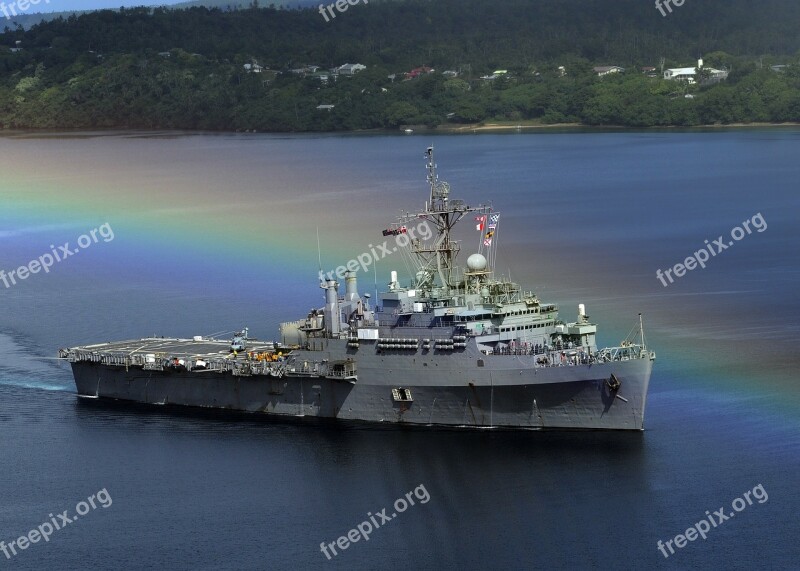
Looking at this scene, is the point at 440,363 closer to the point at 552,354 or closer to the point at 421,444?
the point at 421,444

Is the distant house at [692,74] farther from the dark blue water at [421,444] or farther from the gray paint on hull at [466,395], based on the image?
the gray paint on hull at [466,395]

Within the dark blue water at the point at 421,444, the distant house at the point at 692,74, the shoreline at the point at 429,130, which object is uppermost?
the distant house at the point at 692,74

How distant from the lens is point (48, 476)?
52.1 metres

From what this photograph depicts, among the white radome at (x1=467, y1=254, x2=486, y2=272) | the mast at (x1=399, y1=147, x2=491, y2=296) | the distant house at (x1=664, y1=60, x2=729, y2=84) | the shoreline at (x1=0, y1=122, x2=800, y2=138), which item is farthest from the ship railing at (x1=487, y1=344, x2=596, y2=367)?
the distant house at (x1=664, y1=60, x2=729, y2=84)

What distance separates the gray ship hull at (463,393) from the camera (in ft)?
171

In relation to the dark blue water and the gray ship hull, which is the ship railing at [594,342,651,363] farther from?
the dark blue water

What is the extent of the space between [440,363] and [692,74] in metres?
148

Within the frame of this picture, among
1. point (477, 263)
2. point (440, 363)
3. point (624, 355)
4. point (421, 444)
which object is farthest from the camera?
point (477, 263)

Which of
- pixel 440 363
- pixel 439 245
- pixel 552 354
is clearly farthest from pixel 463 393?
pixel 439 245

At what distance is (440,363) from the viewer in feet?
176

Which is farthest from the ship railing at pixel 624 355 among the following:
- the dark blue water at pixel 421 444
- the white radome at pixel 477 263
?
the white radome at pixel 477 263

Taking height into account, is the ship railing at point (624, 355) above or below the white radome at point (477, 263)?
below

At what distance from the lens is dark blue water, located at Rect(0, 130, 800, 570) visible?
44.5 meters

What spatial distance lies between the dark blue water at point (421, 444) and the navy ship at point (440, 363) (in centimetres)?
99
